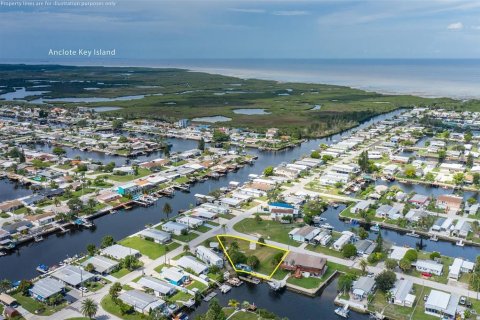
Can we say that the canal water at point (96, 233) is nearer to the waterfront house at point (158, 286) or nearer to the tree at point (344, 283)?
the waterfront house at point (158, 286)

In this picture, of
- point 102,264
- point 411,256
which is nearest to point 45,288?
point 102,264

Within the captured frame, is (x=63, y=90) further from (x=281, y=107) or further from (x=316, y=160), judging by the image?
(x=316, y=160)

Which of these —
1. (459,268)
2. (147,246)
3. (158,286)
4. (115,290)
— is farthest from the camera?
(147,246)

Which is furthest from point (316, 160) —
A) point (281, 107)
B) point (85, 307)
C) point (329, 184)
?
point (281, 107)

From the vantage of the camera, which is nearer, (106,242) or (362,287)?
(362,287)

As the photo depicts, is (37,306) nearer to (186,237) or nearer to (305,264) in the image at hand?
(186,237)

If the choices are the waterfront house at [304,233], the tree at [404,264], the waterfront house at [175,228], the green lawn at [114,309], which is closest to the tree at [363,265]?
the tree at [404,264]
